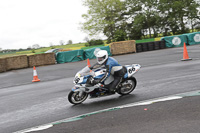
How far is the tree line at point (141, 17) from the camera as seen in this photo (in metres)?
62.5

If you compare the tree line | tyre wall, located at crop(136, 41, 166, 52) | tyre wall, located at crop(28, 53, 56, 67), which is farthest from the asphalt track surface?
the tree line

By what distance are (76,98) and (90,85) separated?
66 centimetres

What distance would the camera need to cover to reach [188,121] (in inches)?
196

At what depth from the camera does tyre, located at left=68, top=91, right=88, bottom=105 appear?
7535 mm

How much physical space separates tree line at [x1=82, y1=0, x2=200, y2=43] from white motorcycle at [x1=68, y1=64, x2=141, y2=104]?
52.1 m

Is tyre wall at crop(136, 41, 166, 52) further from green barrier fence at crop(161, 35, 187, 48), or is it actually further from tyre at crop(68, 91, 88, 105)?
tyre at crop(68, 91, 88, 105)

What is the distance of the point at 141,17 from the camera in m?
67.0

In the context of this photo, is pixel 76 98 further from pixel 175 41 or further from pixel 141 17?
pixel 141 17

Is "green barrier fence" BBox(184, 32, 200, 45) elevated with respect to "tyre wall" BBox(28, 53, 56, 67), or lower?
elevated

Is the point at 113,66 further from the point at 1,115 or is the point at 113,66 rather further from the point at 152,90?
the point at 1,115

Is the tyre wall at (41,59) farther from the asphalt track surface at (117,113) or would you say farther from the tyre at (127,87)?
the tyre at (127,87)

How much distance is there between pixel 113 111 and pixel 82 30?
190ft

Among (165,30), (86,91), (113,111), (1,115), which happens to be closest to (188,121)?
(113,111)

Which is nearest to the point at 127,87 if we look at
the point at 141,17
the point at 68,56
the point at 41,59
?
the point at 41,59
